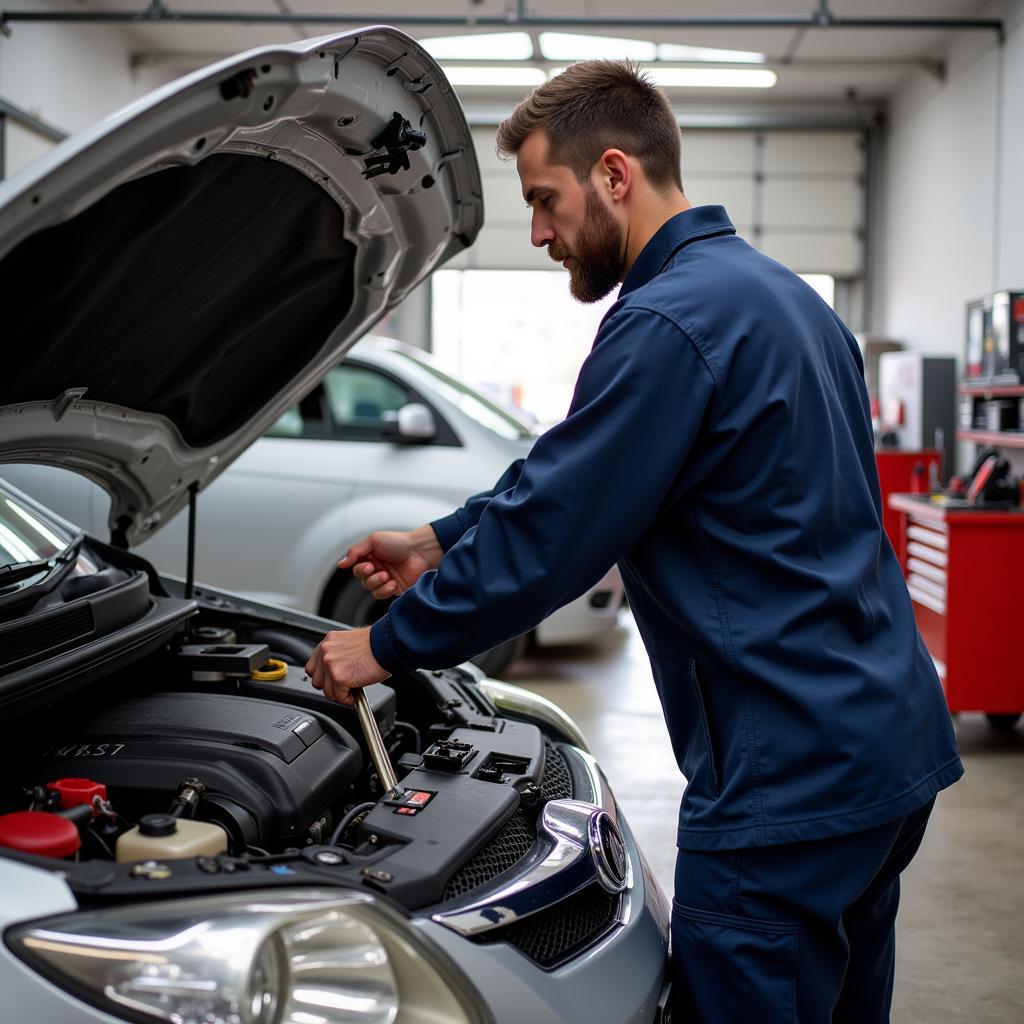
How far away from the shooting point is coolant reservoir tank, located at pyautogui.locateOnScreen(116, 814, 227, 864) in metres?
1.26

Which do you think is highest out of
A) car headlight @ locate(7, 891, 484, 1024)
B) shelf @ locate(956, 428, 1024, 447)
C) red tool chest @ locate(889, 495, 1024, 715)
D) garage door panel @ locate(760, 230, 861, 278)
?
garage door panel @ locate(760, 230, 861, 278)

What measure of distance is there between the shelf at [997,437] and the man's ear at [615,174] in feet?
16.8

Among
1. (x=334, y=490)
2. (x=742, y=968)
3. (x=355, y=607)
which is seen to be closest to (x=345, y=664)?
(x=742, y=968)

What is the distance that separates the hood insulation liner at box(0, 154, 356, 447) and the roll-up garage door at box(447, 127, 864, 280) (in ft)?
32.2

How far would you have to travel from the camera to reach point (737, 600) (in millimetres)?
1371

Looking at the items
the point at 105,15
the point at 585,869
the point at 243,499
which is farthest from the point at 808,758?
the point at 105,15

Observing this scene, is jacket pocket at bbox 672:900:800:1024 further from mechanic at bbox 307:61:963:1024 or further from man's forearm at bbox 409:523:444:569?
man's forearm at bbox 409:523:444:569

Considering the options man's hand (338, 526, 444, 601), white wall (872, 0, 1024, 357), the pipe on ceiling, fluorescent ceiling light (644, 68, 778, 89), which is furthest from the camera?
fluorescent ceiling light (644, 68, 778, 89)

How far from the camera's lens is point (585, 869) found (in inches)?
57.6

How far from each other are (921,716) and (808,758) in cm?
19

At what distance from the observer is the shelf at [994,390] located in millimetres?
6161

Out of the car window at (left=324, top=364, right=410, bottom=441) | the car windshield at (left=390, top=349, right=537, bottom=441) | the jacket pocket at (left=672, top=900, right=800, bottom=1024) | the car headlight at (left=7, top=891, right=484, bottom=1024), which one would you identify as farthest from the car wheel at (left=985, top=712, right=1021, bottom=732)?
the car headlight at (left=7, top=891, right=484, bottom=1024)

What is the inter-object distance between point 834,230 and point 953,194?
7.74 ft

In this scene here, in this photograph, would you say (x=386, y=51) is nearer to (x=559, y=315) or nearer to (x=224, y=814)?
(x=224, y=814)
